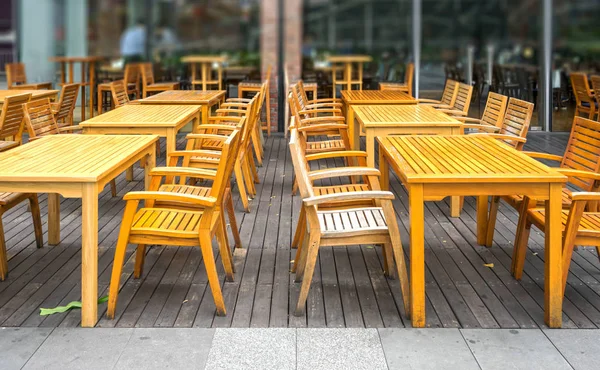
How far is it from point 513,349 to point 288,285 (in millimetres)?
1380

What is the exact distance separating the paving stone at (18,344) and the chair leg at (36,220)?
4.71 ft

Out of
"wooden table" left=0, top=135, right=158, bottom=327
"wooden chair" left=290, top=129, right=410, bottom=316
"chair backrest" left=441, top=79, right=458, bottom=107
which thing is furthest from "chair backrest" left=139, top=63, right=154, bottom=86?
"wooden chair" left=290, top=129, right=410, bottom=316

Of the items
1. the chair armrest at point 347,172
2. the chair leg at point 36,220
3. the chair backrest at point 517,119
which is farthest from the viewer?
the chair backrest at point 517,119

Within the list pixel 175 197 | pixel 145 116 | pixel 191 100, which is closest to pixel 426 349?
pixel 175 197

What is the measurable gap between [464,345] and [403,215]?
2.66 metres

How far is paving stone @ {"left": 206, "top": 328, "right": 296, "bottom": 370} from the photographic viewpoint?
3.24m

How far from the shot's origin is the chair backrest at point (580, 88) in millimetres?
10070

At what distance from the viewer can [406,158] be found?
413 centimetres

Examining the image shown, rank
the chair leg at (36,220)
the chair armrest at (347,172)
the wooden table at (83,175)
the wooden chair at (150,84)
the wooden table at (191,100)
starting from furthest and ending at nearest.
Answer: the wooden chair at (150,84) → the wooden table at (191,100) → the chair leg at (36,220) → the chair armrest at (347,172) → the wooden table at (83,175)

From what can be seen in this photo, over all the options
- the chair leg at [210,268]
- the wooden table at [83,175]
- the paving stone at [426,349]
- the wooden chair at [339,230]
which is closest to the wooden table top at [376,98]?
the wooden table at [83,175]

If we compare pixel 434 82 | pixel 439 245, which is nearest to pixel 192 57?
pixel 434 82

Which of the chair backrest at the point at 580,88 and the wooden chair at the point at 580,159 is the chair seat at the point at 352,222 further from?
the chair backrest at the point at 580,88

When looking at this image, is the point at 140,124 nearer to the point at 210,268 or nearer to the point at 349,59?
the point at 210,268

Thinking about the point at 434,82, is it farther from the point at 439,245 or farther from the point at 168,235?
the point at 168,235
